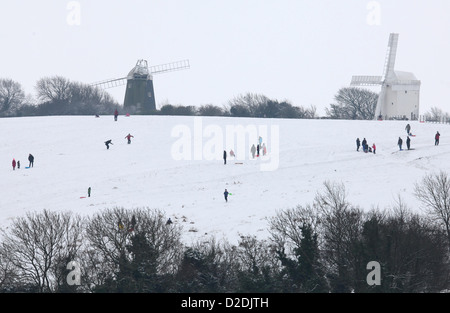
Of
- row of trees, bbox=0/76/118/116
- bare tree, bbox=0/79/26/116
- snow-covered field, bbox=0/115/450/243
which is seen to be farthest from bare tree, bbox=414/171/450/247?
bare tree, bbox=0/79/26/116

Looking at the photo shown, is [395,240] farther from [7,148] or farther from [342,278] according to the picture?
[7,148]

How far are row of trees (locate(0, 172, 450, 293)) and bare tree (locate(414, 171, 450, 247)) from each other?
443 millimetres

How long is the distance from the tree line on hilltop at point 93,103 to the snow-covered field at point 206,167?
25.1m

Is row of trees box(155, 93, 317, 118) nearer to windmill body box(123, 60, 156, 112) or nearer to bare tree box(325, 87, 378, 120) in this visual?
windmill body box(123, 60, 156, 112)

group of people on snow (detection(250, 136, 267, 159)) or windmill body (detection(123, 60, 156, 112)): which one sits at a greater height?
windmill body (detection(123, 60, 156, 112))

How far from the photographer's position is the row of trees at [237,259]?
1092 inches

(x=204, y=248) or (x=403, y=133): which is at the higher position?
(x=403, y=133)

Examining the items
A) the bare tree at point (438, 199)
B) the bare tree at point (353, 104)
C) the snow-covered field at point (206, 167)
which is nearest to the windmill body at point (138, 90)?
the snow-covered field at point (206, 167)

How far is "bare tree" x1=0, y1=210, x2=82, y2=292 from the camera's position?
29.2 meters
